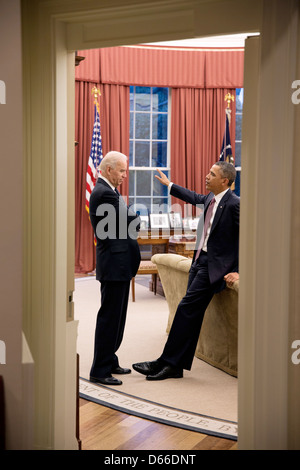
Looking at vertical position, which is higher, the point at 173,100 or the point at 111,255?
the point at 173,100

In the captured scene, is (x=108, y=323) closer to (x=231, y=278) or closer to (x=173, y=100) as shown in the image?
(x=231, y=278)

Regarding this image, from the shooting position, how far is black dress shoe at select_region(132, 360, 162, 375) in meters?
4.37

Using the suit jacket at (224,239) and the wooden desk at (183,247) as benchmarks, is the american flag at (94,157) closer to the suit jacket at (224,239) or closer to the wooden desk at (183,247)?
the wooden desk at (183,247)

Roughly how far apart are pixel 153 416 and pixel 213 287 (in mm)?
1135

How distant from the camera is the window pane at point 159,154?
9938 mm

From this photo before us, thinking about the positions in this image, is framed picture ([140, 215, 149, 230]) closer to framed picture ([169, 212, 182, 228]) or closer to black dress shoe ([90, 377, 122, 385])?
framed picture ([169, 212, 182, 228])

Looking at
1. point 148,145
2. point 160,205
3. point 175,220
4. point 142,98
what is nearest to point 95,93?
point 142,98

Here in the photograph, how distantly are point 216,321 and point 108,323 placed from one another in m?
0.91

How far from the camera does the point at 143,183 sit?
989cm

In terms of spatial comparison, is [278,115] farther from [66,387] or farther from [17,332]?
[66,387]

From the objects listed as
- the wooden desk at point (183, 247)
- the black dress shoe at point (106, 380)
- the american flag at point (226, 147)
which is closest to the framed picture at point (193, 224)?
the wooden desk at point (183, 247)

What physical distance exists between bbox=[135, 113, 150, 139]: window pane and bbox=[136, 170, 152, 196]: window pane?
0.65m

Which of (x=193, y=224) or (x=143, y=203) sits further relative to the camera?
(x=143, y=203)

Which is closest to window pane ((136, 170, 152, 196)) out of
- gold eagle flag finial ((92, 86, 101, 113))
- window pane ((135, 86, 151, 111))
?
window pane ((135, 86, 151, 111))
